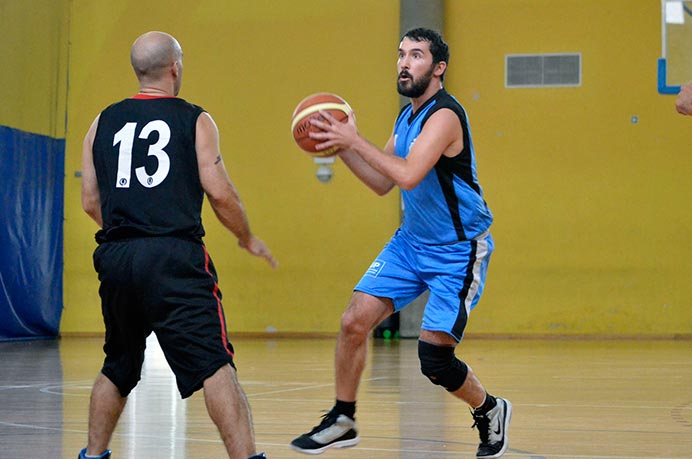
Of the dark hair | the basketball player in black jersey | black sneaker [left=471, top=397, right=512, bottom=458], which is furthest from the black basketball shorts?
the dark hair

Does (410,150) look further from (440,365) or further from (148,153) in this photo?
(148,153)

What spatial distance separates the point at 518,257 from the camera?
13414 millimetres

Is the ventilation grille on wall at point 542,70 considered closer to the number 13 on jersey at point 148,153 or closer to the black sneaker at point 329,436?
the black sneaker at point 329,436

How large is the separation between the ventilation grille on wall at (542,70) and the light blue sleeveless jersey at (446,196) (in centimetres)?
936

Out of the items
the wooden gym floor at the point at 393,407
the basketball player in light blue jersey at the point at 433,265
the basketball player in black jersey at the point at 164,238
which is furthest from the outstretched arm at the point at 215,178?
the wooden gym floor at the point at 393,407

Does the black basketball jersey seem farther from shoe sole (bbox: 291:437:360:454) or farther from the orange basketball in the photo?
shoe sole (bbox: 291:437:360:454)

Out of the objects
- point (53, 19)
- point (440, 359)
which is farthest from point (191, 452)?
point (53, 19)

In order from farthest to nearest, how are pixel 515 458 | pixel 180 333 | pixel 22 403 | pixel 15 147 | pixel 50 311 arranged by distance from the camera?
pixel 50 311
pixel 15 147
pixel 22 403
pixel 515 458
pixel 180 333

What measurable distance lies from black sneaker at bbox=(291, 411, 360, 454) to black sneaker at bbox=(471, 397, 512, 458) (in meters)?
0.52

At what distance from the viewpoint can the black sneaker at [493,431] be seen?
169 inches

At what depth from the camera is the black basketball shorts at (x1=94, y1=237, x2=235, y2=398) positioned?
329 centimetres

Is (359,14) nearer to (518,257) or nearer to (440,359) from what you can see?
(518,257)

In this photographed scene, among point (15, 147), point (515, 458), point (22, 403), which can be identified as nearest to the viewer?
point (515, 458)

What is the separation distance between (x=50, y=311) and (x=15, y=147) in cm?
229
